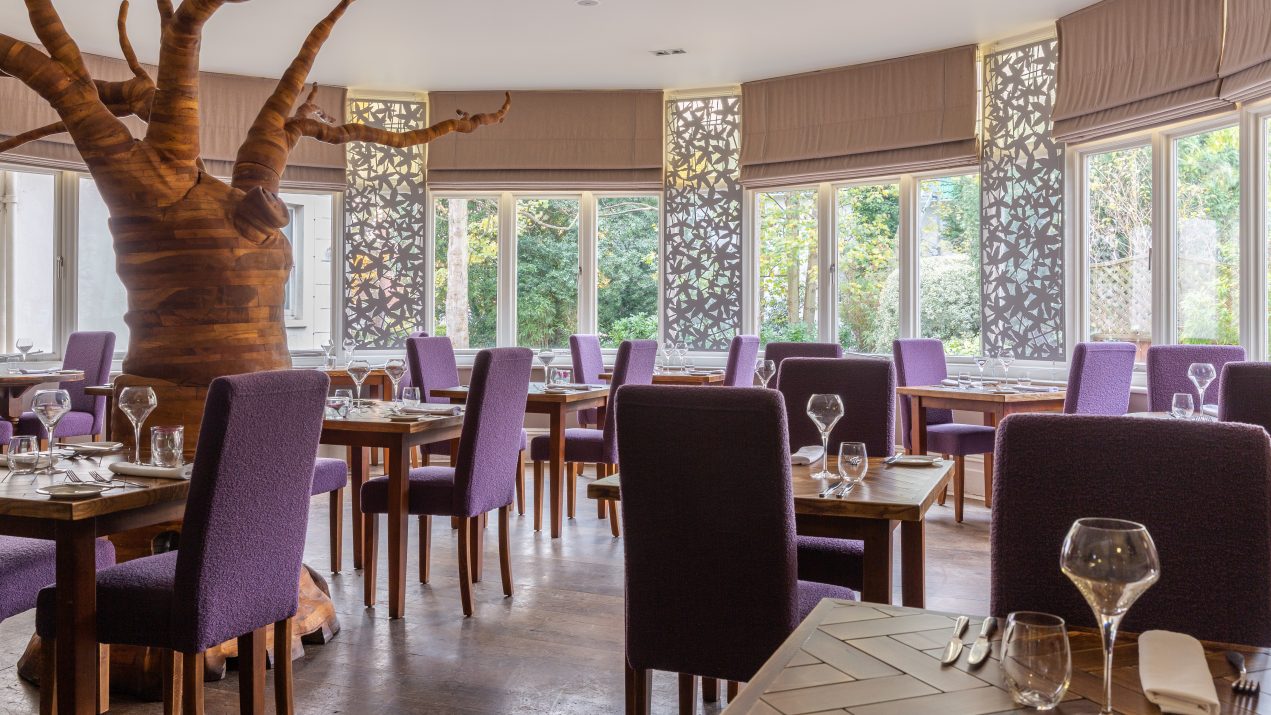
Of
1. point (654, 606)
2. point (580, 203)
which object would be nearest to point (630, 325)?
point (580, 203)

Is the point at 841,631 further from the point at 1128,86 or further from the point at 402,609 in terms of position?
the point at 1128,86

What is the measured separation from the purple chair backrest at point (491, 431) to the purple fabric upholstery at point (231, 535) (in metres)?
1.12

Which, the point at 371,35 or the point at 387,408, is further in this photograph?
the point at 371,35

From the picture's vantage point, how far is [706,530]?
1.99 metres

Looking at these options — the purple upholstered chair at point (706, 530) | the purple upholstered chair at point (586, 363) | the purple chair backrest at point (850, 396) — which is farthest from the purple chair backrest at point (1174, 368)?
the purple upholstered chair at point (706, 530)

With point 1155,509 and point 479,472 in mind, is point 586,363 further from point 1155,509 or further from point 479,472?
point 1155,509

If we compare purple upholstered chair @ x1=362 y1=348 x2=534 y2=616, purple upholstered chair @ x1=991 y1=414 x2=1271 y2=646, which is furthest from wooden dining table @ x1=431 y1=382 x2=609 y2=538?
purple upholstered chair @ x1=991 y1=414 x2=1271 y2=646

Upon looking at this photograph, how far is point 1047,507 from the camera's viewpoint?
4.94 ft

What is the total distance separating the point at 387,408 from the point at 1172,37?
449 cm

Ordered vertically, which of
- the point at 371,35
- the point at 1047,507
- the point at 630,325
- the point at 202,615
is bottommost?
the point at 202,615

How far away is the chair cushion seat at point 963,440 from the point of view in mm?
5246

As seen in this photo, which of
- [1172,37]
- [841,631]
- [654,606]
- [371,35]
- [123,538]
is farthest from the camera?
[371,35]

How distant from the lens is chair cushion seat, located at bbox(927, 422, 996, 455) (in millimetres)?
5246

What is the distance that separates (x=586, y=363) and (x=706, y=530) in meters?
4.73
